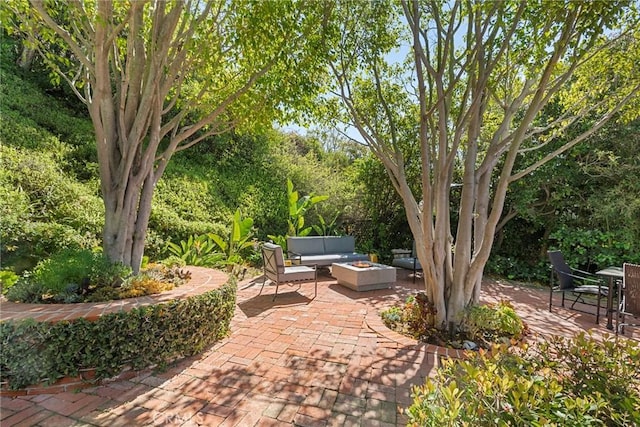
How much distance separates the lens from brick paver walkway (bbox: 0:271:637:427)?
2535 mm

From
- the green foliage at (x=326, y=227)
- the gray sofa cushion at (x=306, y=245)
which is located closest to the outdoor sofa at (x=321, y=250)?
the gray sofa cushion at (x=306, y=245)

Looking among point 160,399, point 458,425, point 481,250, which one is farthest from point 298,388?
point 481,250

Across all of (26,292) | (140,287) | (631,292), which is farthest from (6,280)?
(631,292)

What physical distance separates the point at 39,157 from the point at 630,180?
13.0 m

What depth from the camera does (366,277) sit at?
6633mm

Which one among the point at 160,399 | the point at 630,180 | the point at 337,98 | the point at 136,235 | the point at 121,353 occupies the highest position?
the point at 337,98

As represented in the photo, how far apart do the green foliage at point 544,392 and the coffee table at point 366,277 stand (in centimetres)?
462

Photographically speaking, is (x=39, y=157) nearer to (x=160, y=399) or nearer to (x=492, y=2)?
(x=160, y=399)

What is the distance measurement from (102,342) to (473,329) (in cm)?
422

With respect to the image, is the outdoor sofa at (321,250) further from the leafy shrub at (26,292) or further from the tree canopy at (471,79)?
the leafy shrub at (26,292)

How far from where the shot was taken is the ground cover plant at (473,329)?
3.94 m

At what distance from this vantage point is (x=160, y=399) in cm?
279

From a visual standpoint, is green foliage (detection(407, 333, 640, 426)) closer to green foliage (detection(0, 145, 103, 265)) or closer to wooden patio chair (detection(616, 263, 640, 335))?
wooden patio chair (detection(616, 263, 640, 335))

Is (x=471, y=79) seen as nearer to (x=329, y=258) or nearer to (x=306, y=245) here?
(x=329, y=258)
